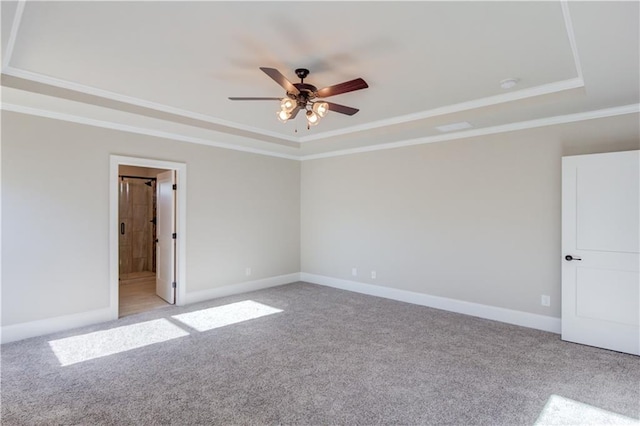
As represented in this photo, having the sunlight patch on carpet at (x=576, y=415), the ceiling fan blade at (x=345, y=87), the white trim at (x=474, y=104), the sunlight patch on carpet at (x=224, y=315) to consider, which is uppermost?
the white trim at (x=474, y=104)

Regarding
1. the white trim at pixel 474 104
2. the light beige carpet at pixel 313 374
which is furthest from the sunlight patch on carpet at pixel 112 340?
the white trim at pixel 474 104

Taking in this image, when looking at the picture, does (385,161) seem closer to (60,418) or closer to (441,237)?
(441,237)

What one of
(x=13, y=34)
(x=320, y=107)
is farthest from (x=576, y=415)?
(x=13, y=34)

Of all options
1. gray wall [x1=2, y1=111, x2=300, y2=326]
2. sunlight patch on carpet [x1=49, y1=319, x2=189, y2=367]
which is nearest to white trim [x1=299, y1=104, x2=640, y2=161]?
gray wall [x1=2, y1=111, x2=300, y2=326]

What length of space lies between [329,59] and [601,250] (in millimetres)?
3427

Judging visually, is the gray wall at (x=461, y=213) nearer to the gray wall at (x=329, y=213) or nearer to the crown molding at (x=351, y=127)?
the gray wall at (x=329, y=213)

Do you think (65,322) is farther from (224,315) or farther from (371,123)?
(371,123)

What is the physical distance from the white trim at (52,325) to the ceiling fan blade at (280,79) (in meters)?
3.71

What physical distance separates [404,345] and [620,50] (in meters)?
3.10

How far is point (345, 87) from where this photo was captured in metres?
2.77

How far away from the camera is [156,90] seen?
3.57 metres

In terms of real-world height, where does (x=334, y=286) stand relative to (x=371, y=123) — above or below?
below

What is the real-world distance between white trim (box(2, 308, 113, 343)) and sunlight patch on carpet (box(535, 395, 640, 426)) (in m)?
4.73

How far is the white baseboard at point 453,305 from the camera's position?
407 cm
